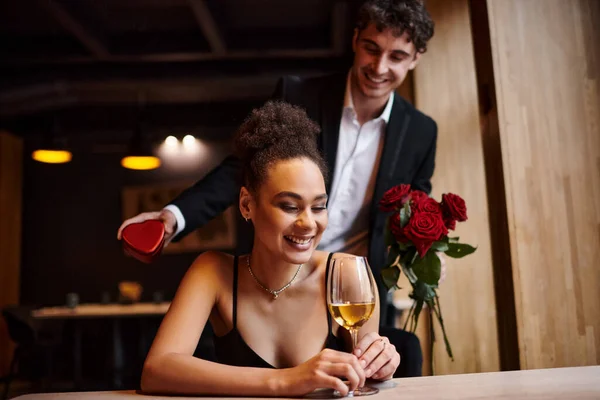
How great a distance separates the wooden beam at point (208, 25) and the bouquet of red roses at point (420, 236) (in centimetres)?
364

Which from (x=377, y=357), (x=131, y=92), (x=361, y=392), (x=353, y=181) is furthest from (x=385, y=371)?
(x=131, y=92)

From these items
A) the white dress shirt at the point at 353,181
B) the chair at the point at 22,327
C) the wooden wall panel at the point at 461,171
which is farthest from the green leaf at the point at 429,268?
the chair at the point at 22,327

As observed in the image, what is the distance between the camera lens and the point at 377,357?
123 cm

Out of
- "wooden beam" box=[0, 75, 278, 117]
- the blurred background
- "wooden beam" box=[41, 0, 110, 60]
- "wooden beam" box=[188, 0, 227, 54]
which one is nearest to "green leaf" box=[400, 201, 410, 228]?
the blurred background

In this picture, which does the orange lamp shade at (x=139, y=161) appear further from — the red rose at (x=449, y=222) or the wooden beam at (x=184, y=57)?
the red rose at (x=449, y=222)

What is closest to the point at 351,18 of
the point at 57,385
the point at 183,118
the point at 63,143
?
the point at 183,118

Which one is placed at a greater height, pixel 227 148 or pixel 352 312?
pixel 227 148

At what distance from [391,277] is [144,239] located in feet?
2.82

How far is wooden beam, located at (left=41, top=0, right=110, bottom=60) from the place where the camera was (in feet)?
16.4

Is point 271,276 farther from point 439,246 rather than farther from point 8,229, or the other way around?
point 8,229

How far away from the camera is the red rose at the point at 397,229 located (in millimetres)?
1938

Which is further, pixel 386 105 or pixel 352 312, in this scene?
pixel 386 105

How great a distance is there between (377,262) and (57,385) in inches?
245

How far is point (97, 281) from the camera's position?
332 inches
